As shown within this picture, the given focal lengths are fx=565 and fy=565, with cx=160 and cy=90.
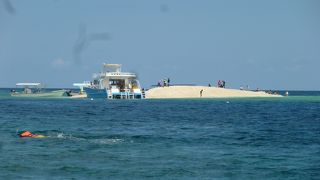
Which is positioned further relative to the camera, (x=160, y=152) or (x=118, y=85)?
(x=118, y=85)

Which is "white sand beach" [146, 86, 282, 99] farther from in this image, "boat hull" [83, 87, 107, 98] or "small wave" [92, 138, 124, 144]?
"small wave" [92, 138, 124, 144]

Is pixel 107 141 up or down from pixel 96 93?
down

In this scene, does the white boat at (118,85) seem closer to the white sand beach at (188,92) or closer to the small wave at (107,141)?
the white sand beach at (188,92)

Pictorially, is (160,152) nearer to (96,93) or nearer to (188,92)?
(96,93)

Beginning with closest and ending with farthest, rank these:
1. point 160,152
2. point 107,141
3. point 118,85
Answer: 1. point 160,152
2. point 107,141
3. point 118,85

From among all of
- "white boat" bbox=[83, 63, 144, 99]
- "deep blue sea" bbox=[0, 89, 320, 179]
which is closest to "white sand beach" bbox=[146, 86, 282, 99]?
"white boat" bbox=[83, 63, 144, 99]

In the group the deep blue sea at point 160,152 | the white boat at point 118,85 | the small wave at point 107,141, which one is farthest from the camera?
the white boat at point 118,85

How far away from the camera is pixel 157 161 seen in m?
31.3

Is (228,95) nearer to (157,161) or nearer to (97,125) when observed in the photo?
(97,125)

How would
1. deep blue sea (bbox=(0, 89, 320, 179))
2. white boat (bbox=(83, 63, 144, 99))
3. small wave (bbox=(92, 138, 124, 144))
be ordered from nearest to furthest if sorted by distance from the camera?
1. deep blue sea (bbox=(0, 89, 320, 179))
2. small wave (bbox=(92, 138, 124, 144))
3. white boat (bbox=(83, 63, 144, 99))

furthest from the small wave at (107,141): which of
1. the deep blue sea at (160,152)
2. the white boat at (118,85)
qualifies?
the white boat at (118,85)

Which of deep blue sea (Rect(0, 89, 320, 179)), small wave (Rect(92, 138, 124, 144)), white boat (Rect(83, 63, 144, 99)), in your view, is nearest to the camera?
deep blue sea (Rect(0, 89, 320, 179))

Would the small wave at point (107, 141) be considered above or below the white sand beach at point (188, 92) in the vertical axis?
below

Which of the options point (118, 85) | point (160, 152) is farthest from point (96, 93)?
point (160, 152)
